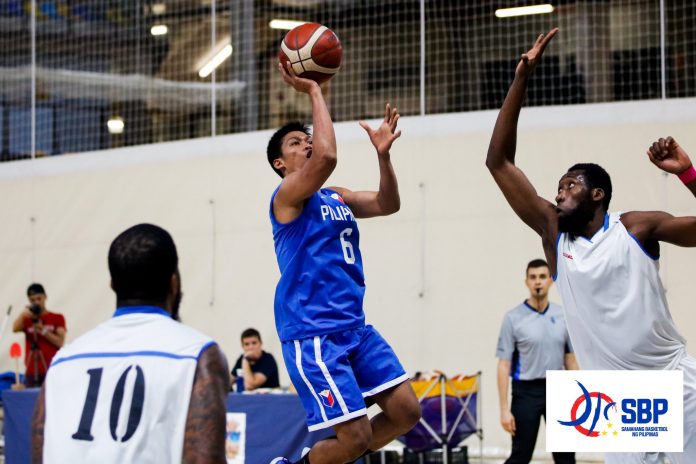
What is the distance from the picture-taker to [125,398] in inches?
114

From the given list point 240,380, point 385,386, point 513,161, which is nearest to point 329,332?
point 385,386

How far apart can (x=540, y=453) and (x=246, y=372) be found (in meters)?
3.38

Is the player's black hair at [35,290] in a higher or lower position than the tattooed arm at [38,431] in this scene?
higher

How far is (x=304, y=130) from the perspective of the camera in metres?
5.87

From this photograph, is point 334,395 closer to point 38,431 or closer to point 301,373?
point 301,373

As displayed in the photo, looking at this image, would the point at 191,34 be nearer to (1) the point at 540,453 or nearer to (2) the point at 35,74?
(2) the point at 35,74

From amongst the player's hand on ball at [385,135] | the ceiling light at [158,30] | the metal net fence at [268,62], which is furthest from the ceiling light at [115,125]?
the player's hand on ball at [385,135]

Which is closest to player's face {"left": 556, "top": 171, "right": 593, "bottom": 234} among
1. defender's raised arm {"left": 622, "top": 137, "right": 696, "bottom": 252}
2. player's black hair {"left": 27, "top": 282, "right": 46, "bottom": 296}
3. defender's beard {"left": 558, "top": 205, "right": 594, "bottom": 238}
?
defender's beard {"left": 558, "top": 205, "right": 594, "bottom": 238}

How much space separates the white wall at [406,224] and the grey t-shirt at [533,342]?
233cm

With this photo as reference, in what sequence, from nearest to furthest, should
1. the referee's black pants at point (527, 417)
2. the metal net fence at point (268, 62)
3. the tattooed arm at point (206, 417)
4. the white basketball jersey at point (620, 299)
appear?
1. the tattooed arm at point (206, 417)
2. the white basketball jersey at point (620, 299)
3. the referee's black pants at point (527, 417)
4. the metal net fence at point (268, 62)

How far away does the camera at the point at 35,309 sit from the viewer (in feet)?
39.5

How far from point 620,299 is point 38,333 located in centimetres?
873

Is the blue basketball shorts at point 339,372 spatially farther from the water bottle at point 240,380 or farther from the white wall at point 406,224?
the white wall at point 406,224

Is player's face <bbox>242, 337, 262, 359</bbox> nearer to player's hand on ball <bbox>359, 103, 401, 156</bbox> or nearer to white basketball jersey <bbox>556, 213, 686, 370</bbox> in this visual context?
player's hand on ball <bbox>359, 103, 401, 156</bbox>
